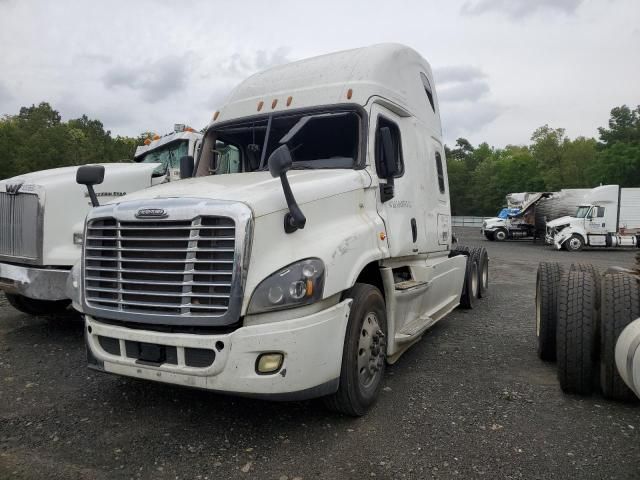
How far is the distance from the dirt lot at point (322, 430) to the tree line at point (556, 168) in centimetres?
5506

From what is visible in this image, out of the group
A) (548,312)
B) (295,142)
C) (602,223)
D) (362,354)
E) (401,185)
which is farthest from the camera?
(602,223)

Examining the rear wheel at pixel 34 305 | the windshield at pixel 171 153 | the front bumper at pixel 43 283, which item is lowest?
the rear wheel at pixel 34 305

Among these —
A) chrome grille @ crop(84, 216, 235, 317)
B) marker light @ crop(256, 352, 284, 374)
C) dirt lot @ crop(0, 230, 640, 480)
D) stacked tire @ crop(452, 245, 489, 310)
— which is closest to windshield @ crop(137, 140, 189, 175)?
dirt lot @ crop(0, 230, 640, 480)

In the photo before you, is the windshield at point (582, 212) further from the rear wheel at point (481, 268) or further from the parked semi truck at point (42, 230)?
the parked semi truck at point (42, 230)

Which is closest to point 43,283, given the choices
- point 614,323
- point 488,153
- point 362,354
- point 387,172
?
point 362,354

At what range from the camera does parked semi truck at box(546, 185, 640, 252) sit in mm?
24031

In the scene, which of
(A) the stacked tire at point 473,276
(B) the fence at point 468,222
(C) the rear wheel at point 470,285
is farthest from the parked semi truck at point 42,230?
(B) the fence at point 468,222

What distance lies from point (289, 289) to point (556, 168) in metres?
62.7

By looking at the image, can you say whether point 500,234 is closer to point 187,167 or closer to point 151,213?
point 187,167

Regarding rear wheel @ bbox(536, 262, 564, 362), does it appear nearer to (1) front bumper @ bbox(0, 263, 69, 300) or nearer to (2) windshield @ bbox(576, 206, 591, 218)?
(1) front bumper @ bbox(0, 263, 69, 300)

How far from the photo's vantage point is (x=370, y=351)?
388cm

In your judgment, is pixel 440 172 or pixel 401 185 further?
pixel 440 172

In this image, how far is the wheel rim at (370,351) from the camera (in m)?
3.78

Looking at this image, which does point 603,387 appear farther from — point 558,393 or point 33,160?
point 33,160
